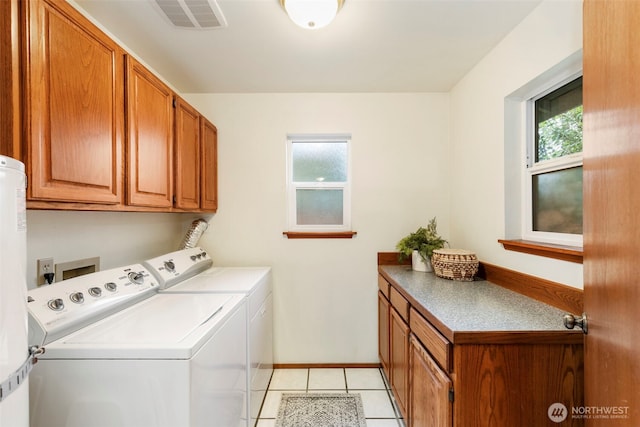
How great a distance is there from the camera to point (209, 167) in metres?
2.34

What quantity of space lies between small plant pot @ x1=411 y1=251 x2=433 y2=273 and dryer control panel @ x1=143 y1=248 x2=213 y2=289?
1716mm

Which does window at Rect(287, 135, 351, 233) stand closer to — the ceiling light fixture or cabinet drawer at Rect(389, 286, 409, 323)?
cabinet drawer at Rect(389, 286, 409, 323)

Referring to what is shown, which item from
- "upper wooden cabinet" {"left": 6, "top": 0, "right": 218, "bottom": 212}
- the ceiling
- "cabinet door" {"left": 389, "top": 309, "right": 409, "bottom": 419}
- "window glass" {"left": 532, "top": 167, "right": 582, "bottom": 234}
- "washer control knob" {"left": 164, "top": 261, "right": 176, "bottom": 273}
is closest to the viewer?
"upper wooden cabinet" {"left": 6, "top": 0, "right": 218, "bottom": 212}

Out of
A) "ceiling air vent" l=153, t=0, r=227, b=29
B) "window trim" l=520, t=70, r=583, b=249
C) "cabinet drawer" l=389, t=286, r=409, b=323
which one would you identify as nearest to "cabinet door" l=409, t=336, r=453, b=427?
"cabinet drawer" l=389, t=286, r=409, b=323

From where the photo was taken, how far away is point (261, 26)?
160 cm

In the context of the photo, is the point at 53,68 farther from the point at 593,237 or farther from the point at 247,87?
the point at 593,237

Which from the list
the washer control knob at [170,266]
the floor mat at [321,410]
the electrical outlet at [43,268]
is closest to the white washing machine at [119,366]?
the electrical outlet at [43,268]

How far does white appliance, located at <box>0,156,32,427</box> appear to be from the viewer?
0.65m

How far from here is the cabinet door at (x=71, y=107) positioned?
91cm

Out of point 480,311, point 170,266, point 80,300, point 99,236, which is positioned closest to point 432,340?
point 480,311

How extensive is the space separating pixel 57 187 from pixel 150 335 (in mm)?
629

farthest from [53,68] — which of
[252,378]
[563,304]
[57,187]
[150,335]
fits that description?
[563,304]

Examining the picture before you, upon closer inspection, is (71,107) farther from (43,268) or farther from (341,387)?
(341,387)

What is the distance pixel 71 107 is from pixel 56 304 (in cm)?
76
